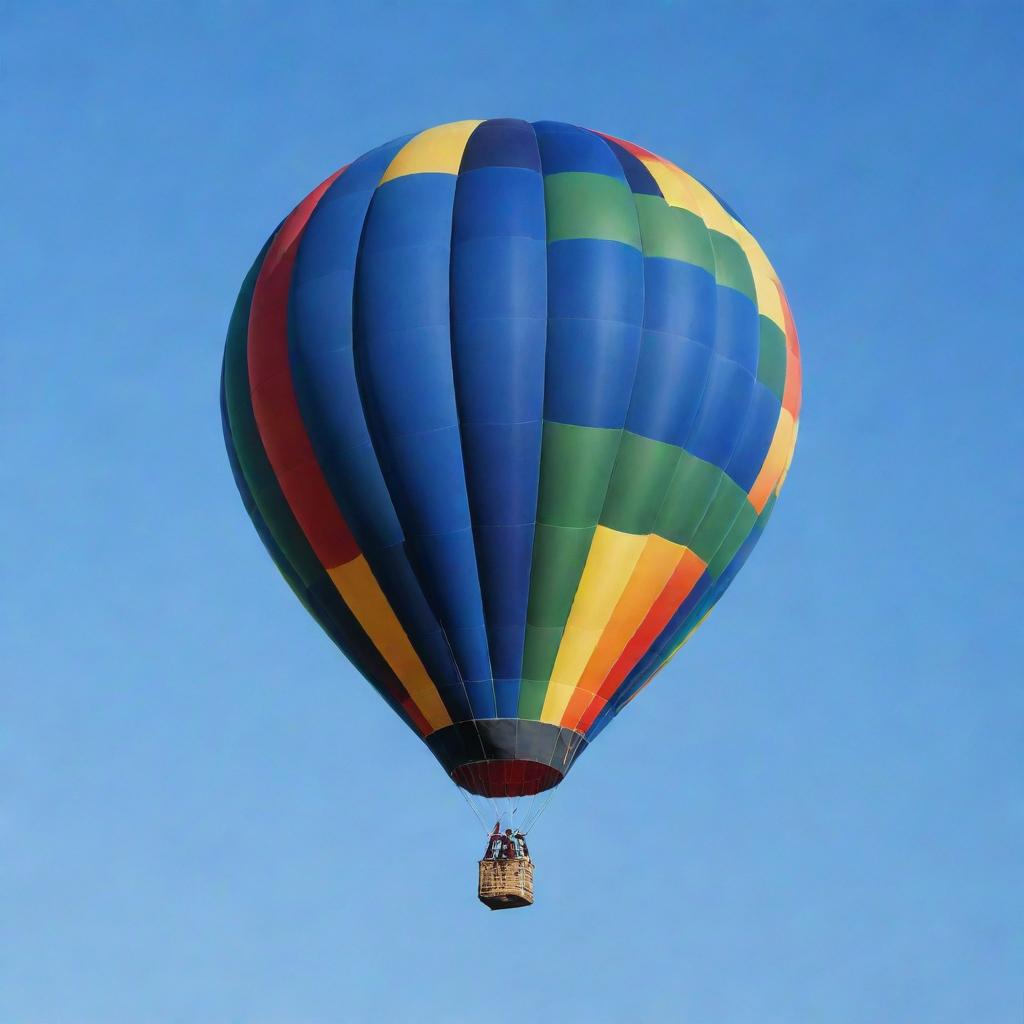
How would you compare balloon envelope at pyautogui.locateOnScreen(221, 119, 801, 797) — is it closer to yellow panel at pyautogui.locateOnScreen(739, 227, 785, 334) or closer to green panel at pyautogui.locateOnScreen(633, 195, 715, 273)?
green panel at pyautogui.locateOnScreen(633, 195, 715, 273)

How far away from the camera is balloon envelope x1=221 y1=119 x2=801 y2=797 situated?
23750mm

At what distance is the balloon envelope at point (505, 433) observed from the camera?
77.9 feet

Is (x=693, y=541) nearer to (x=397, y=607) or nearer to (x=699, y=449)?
(x=699, y=449)

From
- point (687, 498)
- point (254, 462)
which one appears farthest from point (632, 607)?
point (254, 462)

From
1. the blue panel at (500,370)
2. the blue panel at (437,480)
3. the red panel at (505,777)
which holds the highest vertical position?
the blue panel at (500,370)

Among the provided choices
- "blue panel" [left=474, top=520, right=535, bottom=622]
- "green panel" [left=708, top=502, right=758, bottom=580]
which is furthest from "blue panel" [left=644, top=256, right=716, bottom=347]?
"blue panel" [left=474, top=520, right=535, bottom=622]

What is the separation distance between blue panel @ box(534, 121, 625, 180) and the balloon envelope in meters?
0.05

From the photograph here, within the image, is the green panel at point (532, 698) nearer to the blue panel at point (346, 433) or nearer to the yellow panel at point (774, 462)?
the blue panel at point (346, 433)

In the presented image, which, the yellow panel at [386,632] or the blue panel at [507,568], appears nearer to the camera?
the blue panel at [507,568]

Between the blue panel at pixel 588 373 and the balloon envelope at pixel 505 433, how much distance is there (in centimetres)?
2

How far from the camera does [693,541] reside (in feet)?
81.1

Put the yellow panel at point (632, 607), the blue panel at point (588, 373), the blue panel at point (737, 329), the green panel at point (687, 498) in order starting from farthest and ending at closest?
the blue panel at point (737, 329) < the green panel at point (687, 498) < the yellow panel at point (632, 607) < the blue panel at point (588, 373)

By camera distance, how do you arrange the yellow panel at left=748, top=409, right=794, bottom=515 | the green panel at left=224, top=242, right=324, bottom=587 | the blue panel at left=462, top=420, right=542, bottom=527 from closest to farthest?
the blue panel at left=462, top=420, right=542, bottom=527
the green panel at left=224, top=242, right=324, bottom=587
the yellow panel at left=748, top=409, right=794, bottom=515

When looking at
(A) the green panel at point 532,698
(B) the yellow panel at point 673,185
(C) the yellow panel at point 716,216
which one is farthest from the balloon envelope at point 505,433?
(C) the yellow panel at point 716,216
